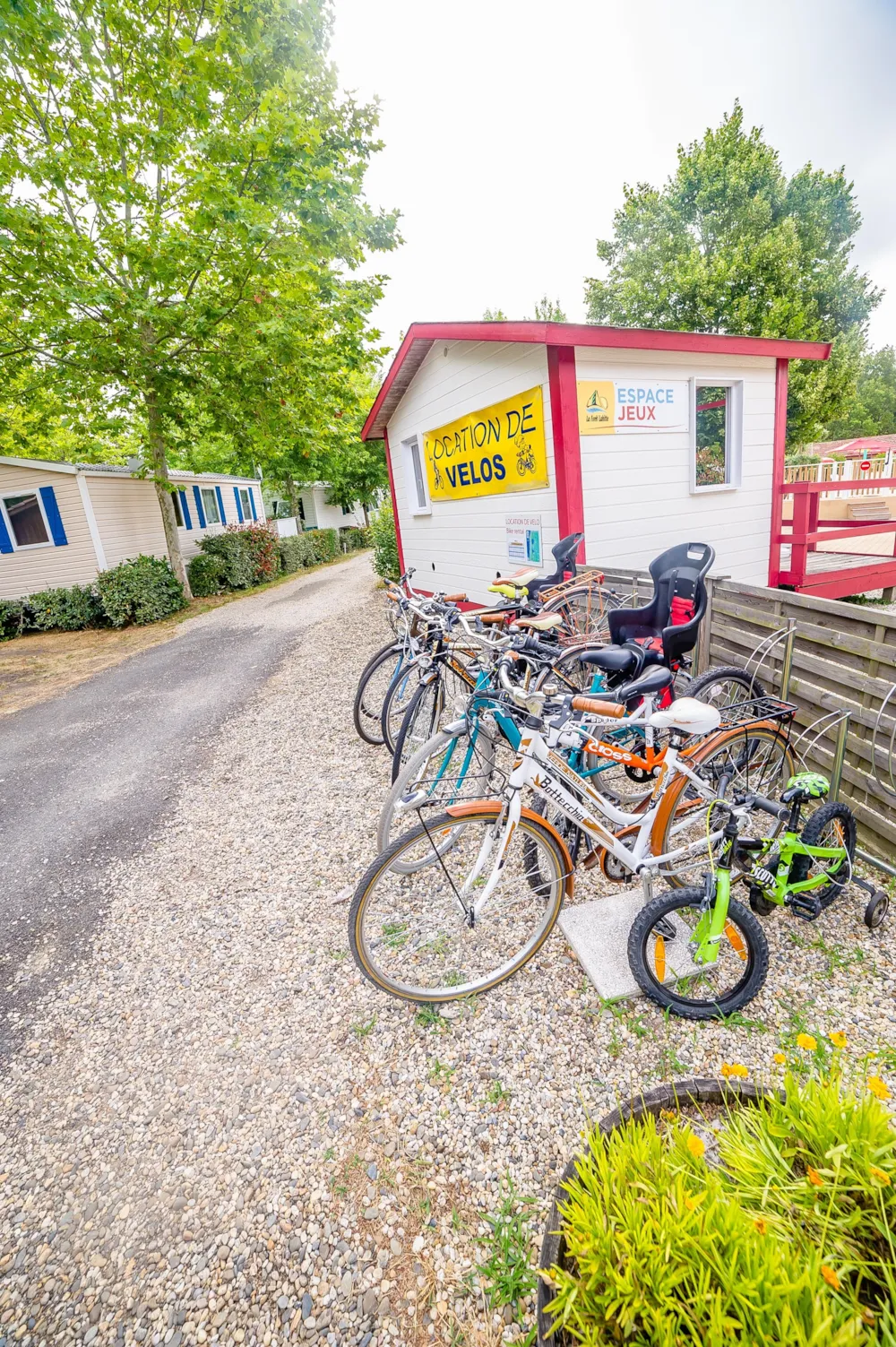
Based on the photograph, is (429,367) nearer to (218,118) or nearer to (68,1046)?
(218,118)

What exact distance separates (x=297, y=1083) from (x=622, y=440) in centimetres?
584

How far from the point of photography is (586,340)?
16.6 ft

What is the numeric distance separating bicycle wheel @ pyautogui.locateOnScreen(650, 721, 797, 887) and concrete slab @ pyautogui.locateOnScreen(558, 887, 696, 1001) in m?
0.24

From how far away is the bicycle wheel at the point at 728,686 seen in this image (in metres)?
3.17

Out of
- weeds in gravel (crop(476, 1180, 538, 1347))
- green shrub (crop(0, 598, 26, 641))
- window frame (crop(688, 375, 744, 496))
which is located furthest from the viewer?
green shrub (crop(0, 598, 26, 641))

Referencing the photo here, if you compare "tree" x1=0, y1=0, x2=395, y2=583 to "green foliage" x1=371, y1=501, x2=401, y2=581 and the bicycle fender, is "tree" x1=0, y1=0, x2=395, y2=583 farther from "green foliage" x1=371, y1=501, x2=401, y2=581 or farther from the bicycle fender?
the bicycle fender

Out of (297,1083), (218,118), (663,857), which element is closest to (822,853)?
(663,857)

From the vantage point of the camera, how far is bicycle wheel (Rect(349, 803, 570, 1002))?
6.51 feet

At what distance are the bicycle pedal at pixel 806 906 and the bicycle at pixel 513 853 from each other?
357 mm

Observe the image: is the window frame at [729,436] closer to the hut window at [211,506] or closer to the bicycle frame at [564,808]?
the bicycle frame at [564,808]

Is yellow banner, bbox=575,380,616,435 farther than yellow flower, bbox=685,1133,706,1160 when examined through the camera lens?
Yes

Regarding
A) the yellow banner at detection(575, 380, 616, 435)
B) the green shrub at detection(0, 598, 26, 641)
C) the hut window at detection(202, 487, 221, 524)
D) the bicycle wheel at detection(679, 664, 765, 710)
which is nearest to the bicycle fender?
the bicycle wheel at detection(679, 664, 765, 710)

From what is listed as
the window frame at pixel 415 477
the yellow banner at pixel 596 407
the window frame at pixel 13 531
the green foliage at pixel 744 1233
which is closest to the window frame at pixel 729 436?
the yellow banner at pixel 596 407

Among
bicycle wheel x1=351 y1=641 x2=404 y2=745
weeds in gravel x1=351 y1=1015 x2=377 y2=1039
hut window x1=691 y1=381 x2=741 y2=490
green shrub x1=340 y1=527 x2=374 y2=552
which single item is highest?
hut window x1=691 y1=381 x2=741 y2=490
